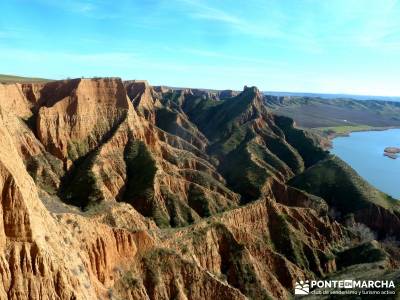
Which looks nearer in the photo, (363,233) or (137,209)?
(137,209)

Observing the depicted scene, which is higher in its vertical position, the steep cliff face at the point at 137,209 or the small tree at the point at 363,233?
the steep cliff face at the point at 137,209

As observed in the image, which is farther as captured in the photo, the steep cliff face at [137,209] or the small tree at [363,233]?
the small tree at [363,233]

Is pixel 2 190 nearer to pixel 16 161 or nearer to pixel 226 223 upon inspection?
pixel 16 161

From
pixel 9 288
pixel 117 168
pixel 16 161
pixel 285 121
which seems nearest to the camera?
pixel 9 288

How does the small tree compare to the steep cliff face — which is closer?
the steep cliff face

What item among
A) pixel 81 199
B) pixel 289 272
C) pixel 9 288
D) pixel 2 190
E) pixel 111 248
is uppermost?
pixel 2 190

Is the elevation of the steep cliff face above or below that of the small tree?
above

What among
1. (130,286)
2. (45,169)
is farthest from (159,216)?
(130,286)

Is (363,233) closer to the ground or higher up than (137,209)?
closer to the ground
